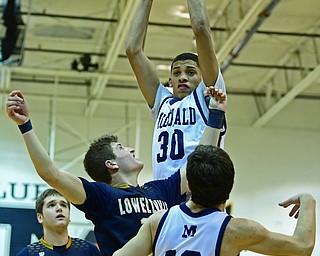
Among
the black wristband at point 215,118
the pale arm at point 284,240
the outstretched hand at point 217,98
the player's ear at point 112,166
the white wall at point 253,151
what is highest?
the white wall at point 253,151

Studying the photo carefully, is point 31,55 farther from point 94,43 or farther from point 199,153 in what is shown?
point 199,153

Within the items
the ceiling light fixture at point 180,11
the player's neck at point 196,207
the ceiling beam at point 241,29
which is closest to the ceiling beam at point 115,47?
the ceiling light fixture at point 180,11

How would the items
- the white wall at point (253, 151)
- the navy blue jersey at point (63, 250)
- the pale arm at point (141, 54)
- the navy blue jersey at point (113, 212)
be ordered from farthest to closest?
the white wall at point (253, 151) → the navy blue jersey at point (63, 250) → the pale arm at point (141, 54) → the navy blue jersey at point (113, 212)

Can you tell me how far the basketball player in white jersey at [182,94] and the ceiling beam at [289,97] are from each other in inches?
455

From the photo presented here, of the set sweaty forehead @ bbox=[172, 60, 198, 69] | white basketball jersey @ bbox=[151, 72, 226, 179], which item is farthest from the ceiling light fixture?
white basketball jersey @ bbox=[151, 72, 226, 179]

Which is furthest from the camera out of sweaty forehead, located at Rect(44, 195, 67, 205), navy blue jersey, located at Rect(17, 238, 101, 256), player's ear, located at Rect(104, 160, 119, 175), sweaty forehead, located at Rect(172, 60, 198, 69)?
sweaty forehead, located at Rect(44, 195, 67, 205)

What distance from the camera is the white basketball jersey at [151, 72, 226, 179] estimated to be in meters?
5.05

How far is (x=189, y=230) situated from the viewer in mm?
3545

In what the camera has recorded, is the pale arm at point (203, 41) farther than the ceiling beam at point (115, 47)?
No

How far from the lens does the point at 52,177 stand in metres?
4.11

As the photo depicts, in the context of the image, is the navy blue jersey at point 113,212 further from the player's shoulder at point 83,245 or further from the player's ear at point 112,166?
the player's shoulder at point 83,245

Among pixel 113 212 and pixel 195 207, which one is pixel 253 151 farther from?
pixel 195 207

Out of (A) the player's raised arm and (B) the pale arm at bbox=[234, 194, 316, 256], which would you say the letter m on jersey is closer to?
(B) the pale arm at bbox=[234, 194, 316, 256]

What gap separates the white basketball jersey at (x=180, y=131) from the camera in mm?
5051
